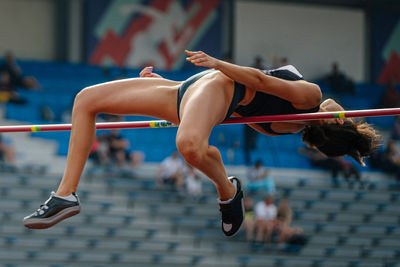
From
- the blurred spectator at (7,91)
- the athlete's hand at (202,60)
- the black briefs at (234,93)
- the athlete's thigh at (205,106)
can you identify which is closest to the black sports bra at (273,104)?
the black briefs at (234,93)

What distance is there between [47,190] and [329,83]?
7170mm

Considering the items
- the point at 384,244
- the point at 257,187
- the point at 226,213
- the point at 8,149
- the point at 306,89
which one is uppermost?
the point at 306,89

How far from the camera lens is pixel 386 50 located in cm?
1792

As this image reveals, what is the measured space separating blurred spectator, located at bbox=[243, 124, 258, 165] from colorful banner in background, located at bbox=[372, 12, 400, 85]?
5689mm

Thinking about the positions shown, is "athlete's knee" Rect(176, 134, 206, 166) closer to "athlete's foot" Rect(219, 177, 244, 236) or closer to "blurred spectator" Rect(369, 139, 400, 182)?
"athlete's foot" Rect(219, 177, 244, 236)

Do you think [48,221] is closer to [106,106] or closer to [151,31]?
[106,106]

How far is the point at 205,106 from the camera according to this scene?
3959 millimetres

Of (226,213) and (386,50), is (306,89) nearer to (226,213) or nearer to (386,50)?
(226,213)

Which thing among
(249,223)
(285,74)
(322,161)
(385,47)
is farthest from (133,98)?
(385,47)

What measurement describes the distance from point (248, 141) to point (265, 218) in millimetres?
2087

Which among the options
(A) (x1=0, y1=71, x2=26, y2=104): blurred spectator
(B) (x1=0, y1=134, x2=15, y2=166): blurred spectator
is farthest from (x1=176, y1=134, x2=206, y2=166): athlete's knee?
(A) (x1=0, y1=71, x2=26, y2=104): blurred spectator

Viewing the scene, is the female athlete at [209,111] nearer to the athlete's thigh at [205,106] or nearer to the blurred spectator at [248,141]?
the athlete's thigh at [205,106]

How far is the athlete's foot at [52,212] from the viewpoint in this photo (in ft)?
13.4

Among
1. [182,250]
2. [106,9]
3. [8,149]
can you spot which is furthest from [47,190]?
[106,9]
